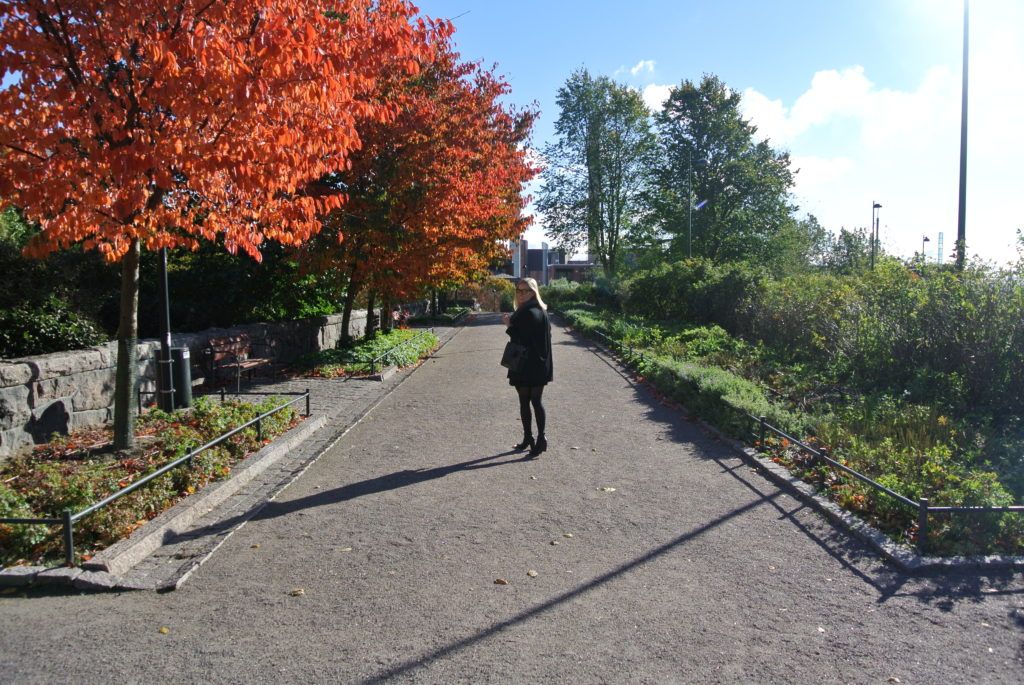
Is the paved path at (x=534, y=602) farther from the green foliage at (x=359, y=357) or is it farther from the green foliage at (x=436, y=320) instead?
the green foliage at (x=436, y=320)

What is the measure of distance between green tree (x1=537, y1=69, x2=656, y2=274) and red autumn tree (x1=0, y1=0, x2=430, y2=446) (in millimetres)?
41954

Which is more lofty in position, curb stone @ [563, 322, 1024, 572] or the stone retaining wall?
the stone retaining wall

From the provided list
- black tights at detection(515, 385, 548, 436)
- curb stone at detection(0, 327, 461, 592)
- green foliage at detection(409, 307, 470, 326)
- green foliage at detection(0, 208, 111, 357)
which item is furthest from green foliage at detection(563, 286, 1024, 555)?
green foliage at detection(409, 307, 470, 326)

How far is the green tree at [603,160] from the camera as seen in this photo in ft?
159

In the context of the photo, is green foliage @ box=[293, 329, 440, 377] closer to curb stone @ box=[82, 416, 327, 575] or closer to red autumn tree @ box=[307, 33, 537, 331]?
red autumn tree @ box=[307, 33, 537, 331]

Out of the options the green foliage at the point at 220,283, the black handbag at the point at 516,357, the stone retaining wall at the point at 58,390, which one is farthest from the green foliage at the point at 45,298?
the black handbag at the point at 516,357

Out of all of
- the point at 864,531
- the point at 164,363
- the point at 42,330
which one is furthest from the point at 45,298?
the point at 864,531

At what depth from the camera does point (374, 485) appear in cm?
656

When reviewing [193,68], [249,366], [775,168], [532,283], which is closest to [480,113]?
[249,366]

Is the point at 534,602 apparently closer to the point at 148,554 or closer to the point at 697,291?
the point at 148,554

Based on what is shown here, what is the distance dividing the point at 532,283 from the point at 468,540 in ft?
10.7

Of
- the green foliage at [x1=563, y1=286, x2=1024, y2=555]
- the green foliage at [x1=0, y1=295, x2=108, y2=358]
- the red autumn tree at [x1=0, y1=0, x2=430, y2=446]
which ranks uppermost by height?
the red autumn tree at [x1=0, y1=0, x2=430, y2=446]

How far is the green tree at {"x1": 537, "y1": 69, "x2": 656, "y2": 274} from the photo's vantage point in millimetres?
48531

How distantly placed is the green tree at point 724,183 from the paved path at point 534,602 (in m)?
36.8
